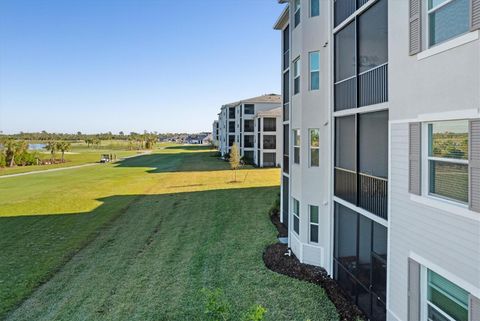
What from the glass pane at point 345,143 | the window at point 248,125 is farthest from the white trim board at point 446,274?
the window at point 248,125

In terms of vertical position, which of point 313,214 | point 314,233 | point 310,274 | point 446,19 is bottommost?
point 310,274

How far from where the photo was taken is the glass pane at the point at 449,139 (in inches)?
219

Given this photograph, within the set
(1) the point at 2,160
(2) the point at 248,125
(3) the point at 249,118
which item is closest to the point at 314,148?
(3) the point at 249,118

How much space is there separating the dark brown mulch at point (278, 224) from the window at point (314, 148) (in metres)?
5.23

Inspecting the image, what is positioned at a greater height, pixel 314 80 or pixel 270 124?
pixel 270 124

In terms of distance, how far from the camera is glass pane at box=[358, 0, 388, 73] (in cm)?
840

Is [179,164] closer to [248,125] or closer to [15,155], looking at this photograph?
[248,125]

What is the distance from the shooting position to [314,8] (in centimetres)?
1271

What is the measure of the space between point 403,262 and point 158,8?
30.2 metres

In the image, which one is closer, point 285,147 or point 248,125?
point 285,147

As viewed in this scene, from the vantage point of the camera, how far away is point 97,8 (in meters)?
32.9

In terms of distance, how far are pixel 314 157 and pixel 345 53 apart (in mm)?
3987

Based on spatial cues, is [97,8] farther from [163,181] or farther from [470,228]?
[470,228]

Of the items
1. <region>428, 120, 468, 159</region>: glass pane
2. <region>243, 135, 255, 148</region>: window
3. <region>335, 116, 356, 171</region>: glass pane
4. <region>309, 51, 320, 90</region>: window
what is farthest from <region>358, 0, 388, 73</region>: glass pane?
<region>243, 135, 255, 148</region>: window
